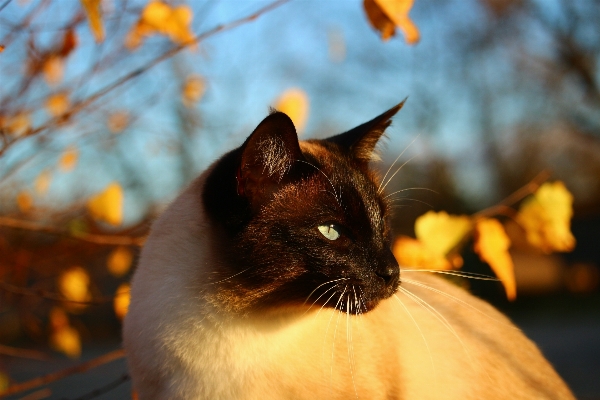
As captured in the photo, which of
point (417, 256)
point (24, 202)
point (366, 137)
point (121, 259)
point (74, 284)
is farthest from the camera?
point (121, 259)

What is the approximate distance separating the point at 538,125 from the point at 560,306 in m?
3.65

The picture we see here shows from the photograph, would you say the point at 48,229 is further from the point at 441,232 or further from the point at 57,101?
the point at 441,232

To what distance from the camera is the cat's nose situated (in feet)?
4.41

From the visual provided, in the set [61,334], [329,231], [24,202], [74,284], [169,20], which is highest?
[169,20]

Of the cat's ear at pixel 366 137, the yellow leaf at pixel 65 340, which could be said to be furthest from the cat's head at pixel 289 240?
the yellow leaf at pixel 65 340

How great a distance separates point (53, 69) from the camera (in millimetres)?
1927

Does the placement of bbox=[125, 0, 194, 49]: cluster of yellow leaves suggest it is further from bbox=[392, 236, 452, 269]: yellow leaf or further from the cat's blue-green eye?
bbox=[392, 236, 452, 269]: yellow leaf

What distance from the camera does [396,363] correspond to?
1.48 meters

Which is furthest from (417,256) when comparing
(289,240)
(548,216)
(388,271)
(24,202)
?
(24,202)

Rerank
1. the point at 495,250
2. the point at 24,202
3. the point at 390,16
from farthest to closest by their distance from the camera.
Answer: the point at 24,202
the point at 495,250
the point at 390,16

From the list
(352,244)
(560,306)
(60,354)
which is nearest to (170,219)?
(352,244)

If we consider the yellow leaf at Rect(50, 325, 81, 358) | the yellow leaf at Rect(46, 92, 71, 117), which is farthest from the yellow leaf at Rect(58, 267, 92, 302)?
the yellow leaf at Rect(46, 92, 71, 117)

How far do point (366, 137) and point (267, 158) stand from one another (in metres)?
0.40

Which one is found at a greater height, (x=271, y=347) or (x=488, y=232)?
(x=488, y=232)
